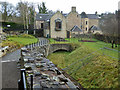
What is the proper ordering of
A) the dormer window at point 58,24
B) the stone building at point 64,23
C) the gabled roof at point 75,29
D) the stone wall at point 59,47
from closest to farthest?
the stone wall at point 59,47 < the dormer window at point 58,24 < the stone building at point 64,23 < the gabled roof at point 75,29

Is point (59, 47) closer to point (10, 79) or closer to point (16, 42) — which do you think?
point (16, 42)

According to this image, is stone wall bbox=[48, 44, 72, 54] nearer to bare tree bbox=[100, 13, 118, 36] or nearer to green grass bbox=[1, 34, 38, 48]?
green grass bbox=[1, 34, 38, 48]

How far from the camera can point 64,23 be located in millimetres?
36625

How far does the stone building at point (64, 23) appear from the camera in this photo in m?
36.1

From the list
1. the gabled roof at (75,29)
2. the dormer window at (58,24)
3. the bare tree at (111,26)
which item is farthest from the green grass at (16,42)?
the bare tree at (111,26)

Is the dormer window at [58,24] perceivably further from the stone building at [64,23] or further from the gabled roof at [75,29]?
the gabled roof at [75,29]

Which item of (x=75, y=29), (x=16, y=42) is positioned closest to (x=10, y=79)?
(x=16, y=42)

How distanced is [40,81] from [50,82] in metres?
0.40

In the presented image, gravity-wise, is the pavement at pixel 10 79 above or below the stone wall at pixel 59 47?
below

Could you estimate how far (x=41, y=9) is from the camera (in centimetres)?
6288

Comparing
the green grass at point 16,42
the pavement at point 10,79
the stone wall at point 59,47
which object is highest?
the green grass at point 16,42

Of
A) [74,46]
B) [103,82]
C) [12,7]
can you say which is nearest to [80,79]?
[103,82]

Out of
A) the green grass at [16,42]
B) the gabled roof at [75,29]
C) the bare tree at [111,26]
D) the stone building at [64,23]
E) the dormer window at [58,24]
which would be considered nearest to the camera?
the green grass at [16,42]

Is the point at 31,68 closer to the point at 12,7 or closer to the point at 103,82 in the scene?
the point at 103,82
